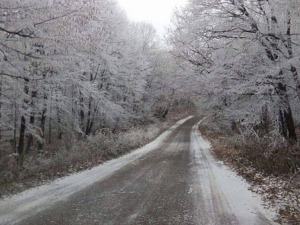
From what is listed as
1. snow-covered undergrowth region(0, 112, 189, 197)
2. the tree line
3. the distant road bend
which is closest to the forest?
the tree line

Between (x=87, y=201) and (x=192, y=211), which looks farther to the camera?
(x=87, y=201)

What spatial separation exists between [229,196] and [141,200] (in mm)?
2200

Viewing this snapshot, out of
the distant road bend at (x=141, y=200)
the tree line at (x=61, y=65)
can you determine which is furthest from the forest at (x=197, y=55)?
the distant road bend at (x=141, y=200)

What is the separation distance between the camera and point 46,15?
8.08 metres

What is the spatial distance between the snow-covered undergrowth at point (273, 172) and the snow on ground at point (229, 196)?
11.1 inches

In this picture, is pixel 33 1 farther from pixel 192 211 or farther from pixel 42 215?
pixel 192 211

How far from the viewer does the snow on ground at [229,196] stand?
6727mm

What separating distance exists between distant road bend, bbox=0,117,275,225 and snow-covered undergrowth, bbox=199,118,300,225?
1.26 ft

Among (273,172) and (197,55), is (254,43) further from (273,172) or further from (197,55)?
(197,55)

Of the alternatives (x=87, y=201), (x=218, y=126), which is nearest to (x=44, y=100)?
(x=87, y=201)

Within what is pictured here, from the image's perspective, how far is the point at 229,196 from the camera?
8.36 meters

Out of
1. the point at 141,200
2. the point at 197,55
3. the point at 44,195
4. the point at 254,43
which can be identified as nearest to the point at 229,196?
the point at 141,200

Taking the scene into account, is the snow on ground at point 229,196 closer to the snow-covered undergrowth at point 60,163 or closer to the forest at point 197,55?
the forest at point 197,55

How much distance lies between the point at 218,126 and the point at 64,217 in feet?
94.2
